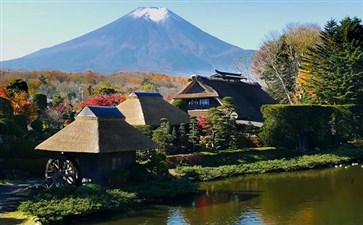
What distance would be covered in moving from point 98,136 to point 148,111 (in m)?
13.0

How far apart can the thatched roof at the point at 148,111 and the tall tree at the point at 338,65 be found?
49.3 feet

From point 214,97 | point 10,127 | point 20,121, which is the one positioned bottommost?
point 10,127

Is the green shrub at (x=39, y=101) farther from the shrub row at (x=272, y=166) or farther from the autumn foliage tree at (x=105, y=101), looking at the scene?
the shrub row at (x=272, y=166)

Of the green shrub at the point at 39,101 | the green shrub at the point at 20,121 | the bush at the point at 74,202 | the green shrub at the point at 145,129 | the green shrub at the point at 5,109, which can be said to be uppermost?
the green shrub at the point at 39,101

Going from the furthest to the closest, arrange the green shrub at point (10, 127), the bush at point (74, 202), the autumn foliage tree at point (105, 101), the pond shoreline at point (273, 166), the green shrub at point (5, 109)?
the autumn foliage tree at point (105, 101)
the green shrub at point (5, 109)
the pond shoreline at point (273, 166)
the green shrub at point (10, 127)
the bush at point (74, 202)

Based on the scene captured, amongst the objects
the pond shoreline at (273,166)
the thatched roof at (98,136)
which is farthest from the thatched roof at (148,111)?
the thatched roof at (98,136)

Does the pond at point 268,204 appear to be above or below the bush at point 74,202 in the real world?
below

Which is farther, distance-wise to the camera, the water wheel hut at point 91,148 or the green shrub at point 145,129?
the green shrub at point 145,129

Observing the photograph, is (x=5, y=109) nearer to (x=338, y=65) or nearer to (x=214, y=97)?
(x=214, y=97)

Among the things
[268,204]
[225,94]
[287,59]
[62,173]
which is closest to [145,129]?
[62,173]

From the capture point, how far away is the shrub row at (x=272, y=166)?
28.3 meters

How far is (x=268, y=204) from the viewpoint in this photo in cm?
2172

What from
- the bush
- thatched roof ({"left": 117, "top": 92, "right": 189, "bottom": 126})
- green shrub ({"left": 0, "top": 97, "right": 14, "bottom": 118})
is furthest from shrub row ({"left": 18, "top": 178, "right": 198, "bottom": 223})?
thatched roof ({"left": 117, "top": 92, "right": 189, "bottom": 126})

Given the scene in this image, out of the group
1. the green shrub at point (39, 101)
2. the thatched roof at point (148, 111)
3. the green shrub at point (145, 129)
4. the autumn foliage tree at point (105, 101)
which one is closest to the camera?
the green shrub at point (145, 129)
